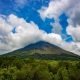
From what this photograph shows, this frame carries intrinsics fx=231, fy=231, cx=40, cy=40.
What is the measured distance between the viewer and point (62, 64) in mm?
155375

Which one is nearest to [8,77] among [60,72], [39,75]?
[39,75]

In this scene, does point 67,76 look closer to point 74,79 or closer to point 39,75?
point 74,79

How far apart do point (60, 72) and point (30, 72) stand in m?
17.0

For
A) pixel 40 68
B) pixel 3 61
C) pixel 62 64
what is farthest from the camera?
pixel 3 61

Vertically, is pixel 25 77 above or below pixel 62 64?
below

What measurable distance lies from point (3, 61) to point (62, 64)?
186 feet

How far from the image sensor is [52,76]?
127125 mm

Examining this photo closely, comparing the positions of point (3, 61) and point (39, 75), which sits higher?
point (3, 61)

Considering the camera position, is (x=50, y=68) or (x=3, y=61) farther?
(x=3, y=61)

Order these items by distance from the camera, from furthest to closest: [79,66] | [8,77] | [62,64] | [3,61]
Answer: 1. [3,61]
2. [62,64]
3. [79,66]
4. [8,77]

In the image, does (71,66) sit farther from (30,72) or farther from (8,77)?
(8,77)

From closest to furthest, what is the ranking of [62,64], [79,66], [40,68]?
[40,68] < [79,66] < [62,64]

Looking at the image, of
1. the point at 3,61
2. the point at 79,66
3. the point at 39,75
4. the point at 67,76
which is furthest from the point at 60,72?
the point at 3,61

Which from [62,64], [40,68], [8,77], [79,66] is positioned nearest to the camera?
[8,77]
